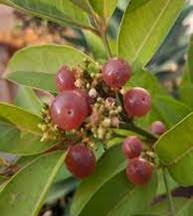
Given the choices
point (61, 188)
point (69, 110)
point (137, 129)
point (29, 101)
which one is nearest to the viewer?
point (69, 110)

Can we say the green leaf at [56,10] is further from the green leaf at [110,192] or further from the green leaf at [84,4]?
the green leaf at [110,192]

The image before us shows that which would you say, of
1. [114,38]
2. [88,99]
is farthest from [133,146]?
[114,38]

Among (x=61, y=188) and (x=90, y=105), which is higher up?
(x=90, y=105)

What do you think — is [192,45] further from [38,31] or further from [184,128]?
[38,31]

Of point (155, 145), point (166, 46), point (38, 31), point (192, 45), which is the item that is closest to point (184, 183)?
point (155, 145)

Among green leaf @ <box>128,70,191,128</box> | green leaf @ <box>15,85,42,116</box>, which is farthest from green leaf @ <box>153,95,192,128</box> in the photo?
green leaf @ <box>15,85,42,116</box>

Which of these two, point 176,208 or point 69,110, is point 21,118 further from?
point 176,208

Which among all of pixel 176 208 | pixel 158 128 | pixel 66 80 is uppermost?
pixel 66 80
